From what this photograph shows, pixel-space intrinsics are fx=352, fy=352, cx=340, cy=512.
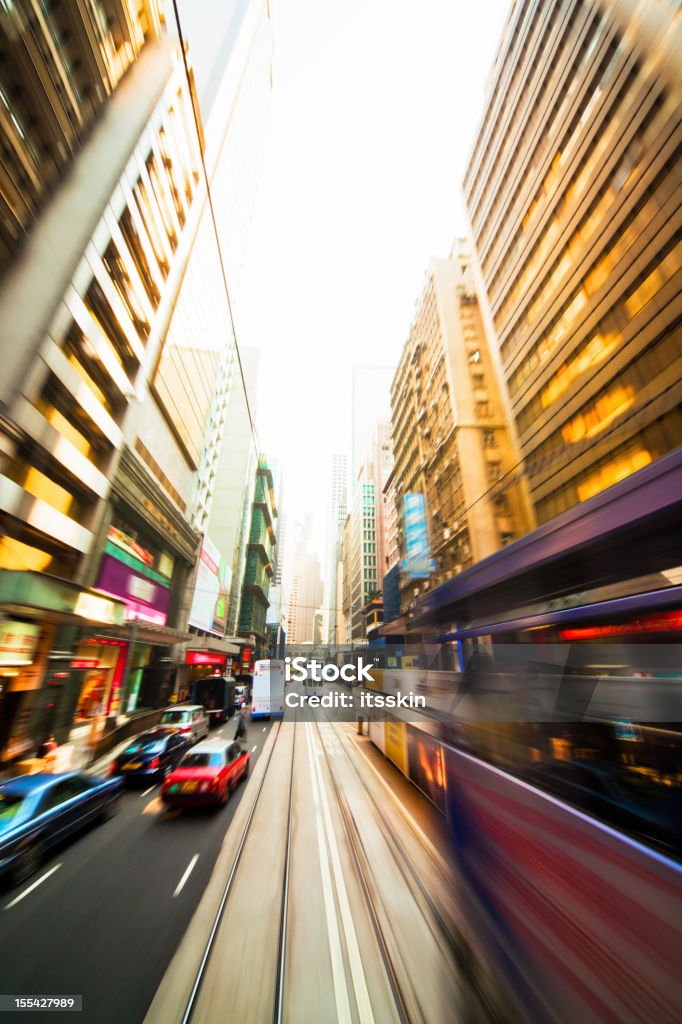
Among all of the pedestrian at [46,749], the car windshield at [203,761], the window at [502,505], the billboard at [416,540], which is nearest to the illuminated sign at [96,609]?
the pedestrian at [46,749]

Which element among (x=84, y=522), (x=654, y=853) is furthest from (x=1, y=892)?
(x=84, y=522)

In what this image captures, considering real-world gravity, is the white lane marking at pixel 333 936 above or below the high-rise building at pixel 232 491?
below

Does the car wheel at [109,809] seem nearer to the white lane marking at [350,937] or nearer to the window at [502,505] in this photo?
the white lane marking at [350,937]

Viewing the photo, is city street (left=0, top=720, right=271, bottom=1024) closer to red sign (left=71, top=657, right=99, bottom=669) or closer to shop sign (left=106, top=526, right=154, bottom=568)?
red sign (left=71, top=657, right=99, bottom=669)

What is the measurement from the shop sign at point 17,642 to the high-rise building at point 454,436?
14.6 m

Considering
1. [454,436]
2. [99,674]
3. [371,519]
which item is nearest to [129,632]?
[99,674]

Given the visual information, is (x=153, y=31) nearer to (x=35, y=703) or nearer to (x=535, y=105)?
(x=535, y=105)

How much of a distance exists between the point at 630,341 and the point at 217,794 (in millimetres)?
14896

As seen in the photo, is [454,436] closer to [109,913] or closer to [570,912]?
[570,912]

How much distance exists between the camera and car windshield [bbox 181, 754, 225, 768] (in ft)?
27.3

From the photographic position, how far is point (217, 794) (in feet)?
25.7

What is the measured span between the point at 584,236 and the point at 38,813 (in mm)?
20978

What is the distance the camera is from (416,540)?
73.9 feet

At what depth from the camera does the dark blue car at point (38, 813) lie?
16.6 feet
